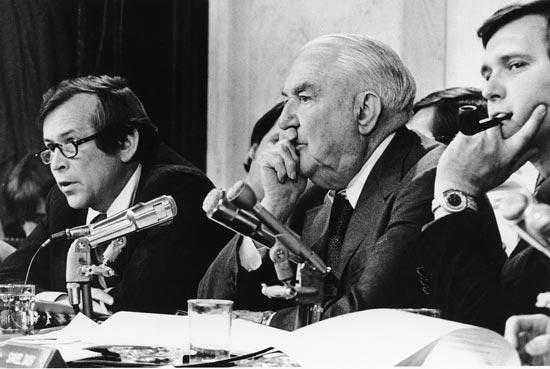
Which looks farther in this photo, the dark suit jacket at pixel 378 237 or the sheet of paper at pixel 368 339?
the dark suit jacket at pixel 378 237

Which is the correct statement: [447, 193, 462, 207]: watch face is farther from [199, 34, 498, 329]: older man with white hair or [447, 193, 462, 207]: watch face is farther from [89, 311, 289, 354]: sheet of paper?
[89, 311, 289, 354]: sheet of paper

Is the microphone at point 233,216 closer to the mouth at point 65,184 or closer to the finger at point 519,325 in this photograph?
the finger at point 519,325

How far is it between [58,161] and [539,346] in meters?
1.65

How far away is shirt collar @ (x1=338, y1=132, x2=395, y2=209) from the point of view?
226cm

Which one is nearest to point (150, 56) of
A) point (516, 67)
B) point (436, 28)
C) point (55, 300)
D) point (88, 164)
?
point (88, 164)

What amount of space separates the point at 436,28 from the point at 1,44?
1.46 meters

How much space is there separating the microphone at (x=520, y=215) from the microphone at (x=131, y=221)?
3.40 ft

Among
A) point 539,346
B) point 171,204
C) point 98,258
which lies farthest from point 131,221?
point 539,346

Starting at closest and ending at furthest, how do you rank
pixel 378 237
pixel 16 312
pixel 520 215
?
1. pixel 520 215
2. pixel 378 237
3. pixel 16 312

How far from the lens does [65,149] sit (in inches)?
106

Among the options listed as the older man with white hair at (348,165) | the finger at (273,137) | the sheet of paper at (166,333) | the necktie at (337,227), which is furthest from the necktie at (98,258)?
the necktie at (337,227)

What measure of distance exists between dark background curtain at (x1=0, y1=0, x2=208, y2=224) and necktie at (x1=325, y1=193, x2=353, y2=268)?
19.8 inches

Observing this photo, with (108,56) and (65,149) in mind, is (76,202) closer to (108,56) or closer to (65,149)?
(65,149)

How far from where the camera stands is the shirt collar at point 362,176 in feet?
7.43
